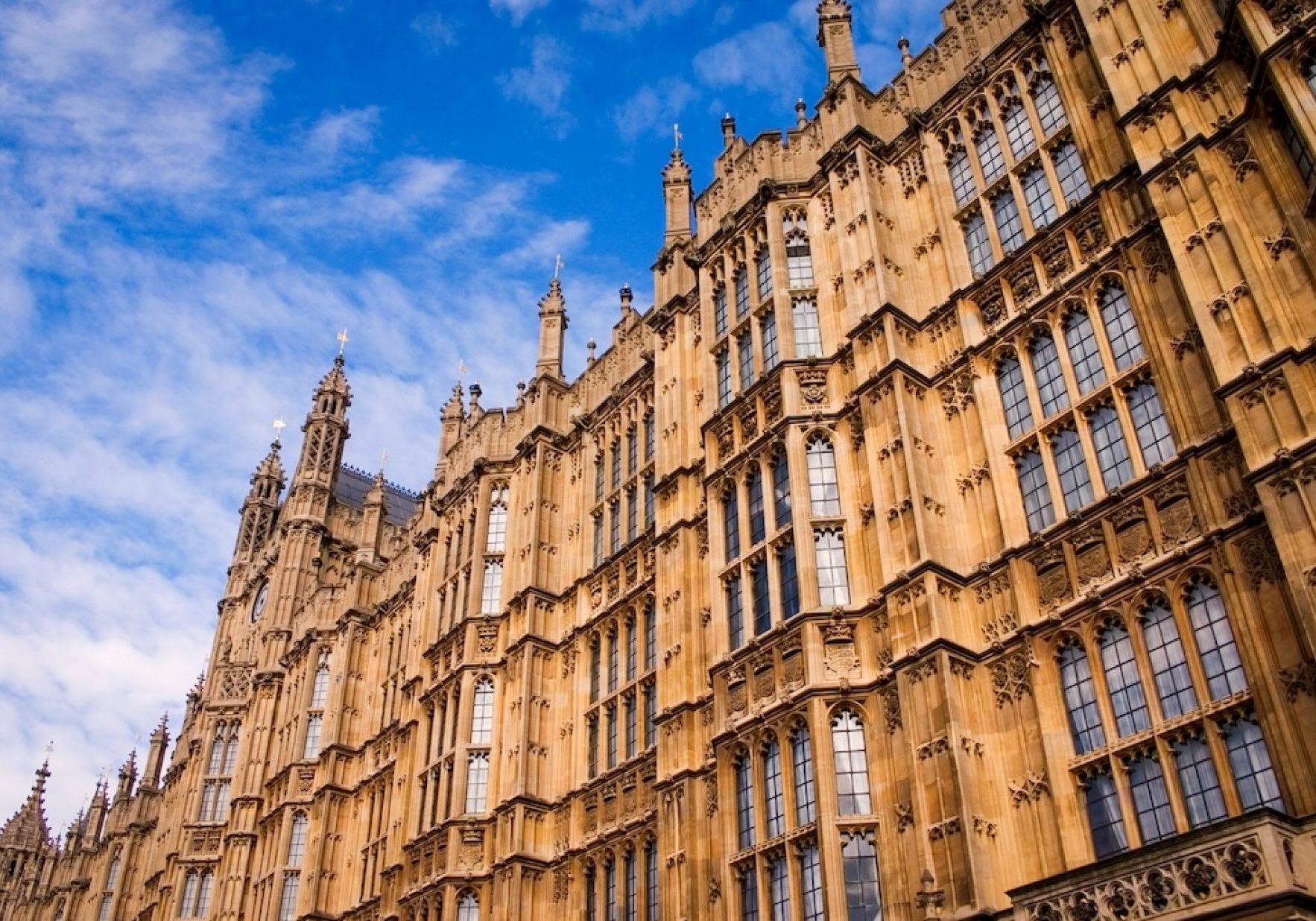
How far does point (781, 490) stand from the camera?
1053 inches

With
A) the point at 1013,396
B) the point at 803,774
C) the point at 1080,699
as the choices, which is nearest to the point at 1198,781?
the point at 1080,699

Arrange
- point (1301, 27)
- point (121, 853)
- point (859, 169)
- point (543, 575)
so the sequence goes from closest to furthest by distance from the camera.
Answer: point (1301, 27)
point (859, 169)
point (543, 575)
point (121, 853)

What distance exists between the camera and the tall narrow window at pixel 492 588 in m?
38.1

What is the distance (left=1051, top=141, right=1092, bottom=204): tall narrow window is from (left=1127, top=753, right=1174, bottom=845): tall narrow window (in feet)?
36.0

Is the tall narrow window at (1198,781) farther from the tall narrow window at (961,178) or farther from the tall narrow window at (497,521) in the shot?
the tall narrow window at (497,521)

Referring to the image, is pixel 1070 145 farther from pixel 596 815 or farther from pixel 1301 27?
pixel 596 815

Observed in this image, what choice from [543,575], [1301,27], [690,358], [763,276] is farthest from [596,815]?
[1301,27]

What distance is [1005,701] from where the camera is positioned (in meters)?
21.2

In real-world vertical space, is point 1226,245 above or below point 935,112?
below

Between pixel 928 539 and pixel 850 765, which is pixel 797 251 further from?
pixel 850 765

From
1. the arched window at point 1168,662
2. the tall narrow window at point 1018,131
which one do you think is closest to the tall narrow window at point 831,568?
the arched window at point 1168,662

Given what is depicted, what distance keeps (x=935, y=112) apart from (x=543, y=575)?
55.9 ft

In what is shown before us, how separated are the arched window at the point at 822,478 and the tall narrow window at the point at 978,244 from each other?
4.98 meters

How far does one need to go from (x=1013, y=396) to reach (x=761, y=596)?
6554 millimetres
